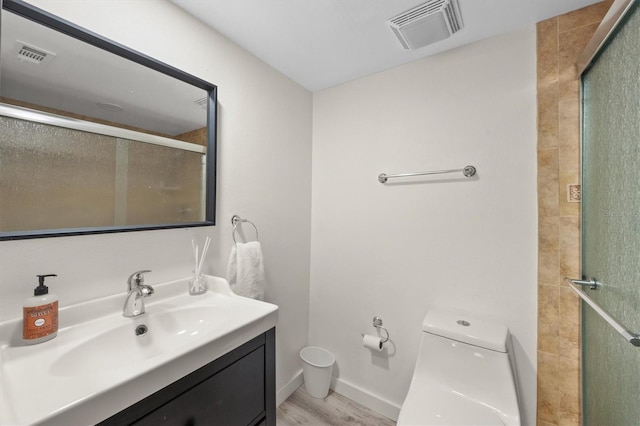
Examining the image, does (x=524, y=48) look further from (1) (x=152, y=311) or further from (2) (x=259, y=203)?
(1) (x=152, y=311)

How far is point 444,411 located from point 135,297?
4.40 ft

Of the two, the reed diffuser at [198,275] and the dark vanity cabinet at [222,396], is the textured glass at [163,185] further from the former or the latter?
the dark vanity cabinet at [222,396]

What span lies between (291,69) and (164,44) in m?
0.77

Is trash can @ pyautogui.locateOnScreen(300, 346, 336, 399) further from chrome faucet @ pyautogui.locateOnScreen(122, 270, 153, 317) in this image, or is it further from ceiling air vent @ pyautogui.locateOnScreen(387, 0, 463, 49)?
ceiling air vent @ pyautogui.locateOnScreen(387, 0, 463, 49)

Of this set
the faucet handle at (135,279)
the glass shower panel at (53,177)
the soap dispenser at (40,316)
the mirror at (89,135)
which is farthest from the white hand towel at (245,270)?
the soap dispenser at (40,316)

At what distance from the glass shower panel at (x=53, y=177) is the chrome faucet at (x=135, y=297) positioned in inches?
9.6

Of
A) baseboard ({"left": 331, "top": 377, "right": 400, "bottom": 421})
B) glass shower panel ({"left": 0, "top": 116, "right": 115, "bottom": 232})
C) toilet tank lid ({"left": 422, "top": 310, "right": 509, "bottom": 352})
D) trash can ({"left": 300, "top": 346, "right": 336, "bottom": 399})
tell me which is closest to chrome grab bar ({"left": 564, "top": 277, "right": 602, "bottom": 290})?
toilet tank lid ({"left": 422, "top": 310, "right": 509, "bottom": 352})

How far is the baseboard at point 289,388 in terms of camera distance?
5.73ft

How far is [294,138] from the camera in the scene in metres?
1.89

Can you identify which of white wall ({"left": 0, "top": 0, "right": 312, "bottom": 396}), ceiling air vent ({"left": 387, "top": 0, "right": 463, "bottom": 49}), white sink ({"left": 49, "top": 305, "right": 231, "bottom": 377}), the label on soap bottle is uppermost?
ceiling air vent ({"left": 387, "top": 0, "right": 463, "bottom": 49})

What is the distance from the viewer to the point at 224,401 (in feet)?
2.85

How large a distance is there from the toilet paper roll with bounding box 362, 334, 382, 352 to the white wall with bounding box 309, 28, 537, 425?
3.9 inches

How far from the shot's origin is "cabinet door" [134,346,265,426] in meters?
0.74

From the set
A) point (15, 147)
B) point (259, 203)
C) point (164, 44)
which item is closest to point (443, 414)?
point (259, 203)
